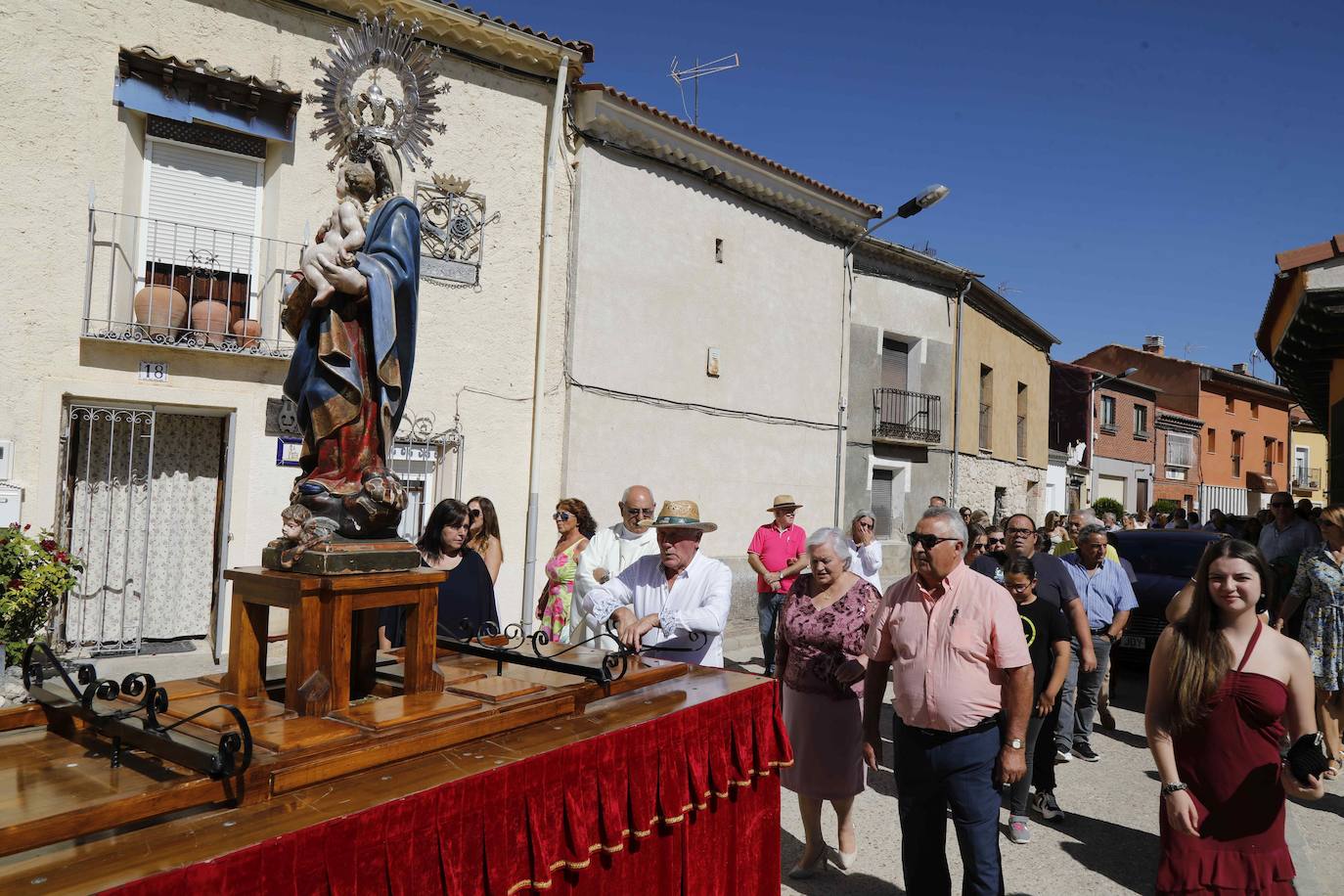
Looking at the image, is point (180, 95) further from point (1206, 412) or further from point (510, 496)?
point (1206, 412)

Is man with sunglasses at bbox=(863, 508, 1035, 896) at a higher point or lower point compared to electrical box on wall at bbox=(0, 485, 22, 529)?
lower

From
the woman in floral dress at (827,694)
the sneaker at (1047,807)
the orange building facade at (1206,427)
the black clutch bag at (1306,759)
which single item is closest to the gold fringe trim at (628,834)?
the woman in floral dress at (827,694)

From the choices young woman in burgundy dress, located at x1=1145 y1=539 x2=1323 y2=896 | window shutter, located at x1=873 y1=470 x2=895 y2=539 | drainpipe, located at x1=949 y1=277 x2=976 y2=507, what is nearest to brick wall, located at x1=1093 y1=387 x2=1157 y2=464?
drainpipe, located at x1=949 y1=277 x2=976 y2=507

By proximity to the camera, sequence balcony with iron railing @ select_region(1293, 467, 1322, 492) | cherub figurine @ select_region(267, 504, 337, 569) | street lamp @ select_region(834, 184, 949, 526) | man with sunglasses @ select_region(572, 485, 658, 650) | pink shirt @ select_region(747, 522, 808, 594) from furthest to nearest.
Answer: balcony with iron railing @ select_region(1293, 467, 1322, 492) → street lamp @ select_region(834, 184, 949, 526) → pink shirt @ select_region(747, 522, 808, 594) → man with sunglasses @ select_region(572, 485, 658, 650) → cherub figurine @ select_region(267, 504, 337, 569)

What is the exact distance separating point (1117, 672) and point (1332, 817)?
413 cm

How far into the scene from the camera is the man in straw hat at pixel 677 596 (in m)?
4.03

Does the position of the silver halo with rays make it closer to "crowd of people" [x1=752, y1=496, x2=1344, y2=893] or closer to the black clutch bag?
"crowd of people" [x1=752, y1=496, x2=1344, y2=893]

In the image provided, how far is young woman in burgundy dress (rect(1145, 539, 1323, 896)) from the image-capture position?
277 centimetres

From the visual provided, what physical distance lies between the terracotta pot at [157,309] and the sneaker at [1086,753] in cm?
782

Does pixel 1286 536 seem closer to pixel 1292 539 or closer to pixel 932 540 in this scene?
pixel 1292 539

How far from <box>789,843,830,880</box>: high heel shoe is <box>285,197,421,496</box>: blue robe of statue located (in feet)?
9.56

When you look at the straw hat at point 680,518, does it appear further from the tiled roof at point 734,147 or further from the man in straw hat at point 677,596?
the tiled roof at point 734,147

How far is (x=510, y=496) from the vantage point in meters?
9.52

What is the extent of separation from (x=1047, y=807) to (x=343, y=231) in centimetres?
482
